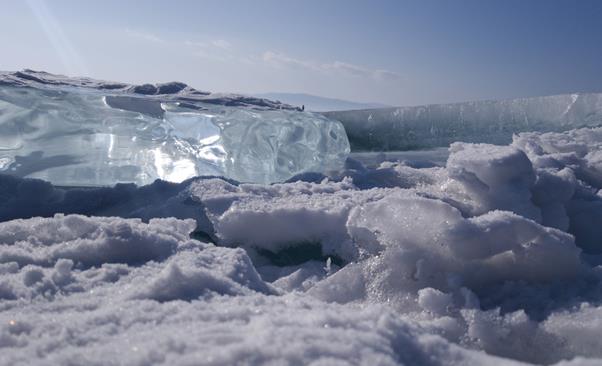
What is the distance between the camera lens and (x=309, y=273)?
1.90m

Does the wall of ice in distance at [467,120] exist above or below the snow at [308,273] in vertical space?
above

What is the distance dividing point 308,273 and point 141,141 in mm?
2080

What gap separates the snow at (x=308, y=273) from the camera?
100 cm

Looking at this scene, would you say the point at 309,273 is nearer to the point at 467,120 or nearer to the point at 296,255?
the point at 296,255

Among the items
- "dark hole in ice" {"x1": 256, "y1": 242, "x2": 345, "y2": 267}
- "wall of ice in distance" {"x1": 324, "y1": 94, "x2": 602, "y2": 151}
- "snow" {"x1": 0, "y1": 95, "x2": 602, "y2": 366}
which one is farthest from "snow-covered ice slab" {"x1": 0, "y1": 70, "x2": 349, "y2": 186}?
"wall of ice in distance" {"x1": 324, "y1": 94, "x2": 602, "y2": 151}

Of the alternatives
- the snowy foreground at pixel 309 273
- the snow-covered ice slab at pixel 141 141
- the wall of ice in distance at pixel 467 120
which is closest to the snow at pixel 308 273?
the snowy foreground at pixel 309 273

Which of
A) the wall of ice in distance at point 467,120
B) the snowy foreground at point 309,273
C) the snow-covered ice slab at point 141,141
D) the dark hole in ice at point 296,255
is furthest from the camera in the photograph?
the wall of ice in distance at point 467,120

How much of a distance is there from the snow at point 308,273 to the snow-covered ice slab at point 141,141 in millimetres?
451

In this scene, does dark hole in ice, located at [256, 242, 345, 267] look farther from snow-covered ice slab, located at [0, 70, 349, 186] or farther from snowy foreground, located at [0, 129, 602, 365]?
snow-covered ice slab, located at [0, 70, 349, 186]

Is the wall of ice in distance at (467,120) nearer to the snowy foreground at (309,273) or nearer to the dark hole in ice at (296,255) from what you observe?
the snowy foreground at (309,273)

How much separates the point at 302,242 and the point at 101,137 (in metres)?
1.92

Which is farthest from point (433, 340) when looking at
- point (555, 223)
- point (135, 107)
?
point (135, 107)

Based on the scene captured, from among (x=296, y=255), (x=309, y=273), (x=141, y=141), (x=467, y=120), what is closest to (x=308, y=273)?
(x=309, y=273)

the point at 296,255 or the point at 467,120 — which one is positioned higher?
the point at 467,120
